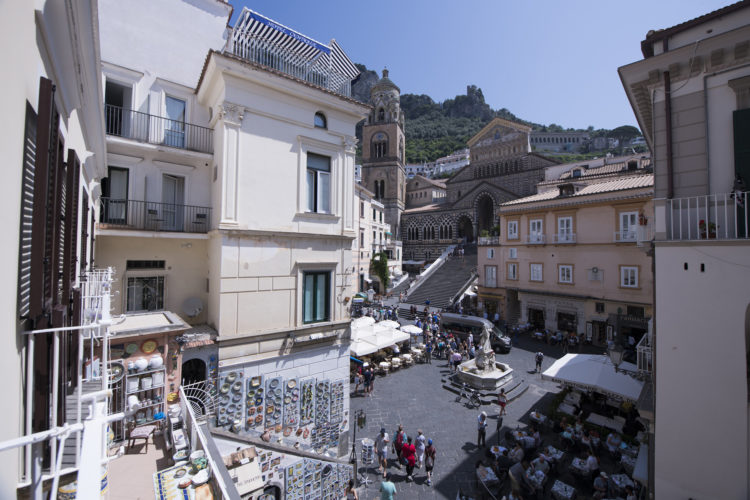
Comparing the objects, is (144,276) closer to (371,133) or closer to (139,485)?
(139,485)

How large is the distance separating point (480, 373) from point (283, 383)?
11.0 metres

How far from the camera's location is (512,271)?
2870cm

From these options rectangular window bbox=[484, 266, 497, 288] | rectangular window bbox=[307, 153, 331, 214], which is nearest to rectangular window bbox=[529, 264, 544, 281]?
rectangular window bbox=[484, 266, 497, 288]

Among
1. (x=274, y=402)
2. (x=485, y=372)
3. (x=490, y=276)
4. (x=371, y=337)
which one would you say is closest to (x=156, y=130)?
(x=274, y=402)

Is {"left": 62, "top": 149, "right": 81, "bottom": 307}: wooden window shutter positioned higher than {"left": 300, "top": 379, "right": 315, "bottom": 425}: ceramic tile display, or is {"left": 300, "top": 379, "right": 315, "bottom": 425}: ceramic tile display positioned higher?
{"left": 62, "top": 149, "right": 81, "bottom": 307}: wooden window shutter

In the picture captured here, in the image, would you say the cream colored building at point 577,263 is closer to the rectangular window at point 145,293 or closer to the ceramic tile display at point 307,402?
the ceramic tile display at point 307,402

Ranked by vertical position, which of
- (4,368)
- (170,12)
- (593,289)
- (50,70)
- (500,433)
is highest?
(170,12)

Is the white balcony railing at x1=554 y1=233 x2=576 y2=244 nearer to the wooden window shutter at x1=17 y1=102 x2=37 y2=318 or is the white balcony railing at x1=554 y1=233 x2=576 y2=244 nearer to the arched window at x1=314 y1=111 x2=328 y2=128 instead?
the arched window at x1=314 y1=111 x2=328 y2=128

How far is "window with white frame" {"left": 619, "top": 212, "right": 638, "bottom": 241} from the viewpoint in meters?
21.9

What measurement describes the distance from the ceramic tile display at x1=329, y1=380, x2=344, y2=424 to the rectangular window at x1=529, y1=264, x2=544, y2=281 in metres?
21.2

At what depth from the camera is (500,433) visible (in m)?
13.1

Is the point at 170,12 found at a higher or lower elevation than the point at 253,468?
higher

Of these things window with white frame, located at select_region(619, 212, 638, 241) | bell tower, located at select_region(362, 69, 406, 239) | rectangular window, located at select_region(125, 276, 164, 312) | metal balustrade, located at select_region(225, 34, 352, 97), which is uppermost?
bell tower, located at select_region(362, 69, 406, 239)

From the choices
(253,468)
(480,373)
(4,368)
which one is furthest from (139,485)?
(480,373)
